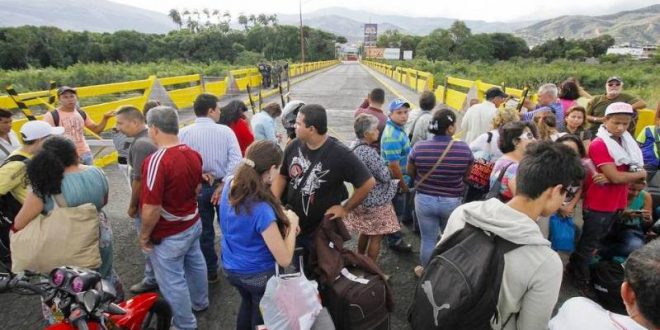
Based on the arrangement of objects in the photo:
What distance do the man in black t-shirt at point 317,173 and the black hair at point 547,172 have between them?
1264mm

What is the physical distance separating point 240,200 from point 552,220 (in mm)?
3014

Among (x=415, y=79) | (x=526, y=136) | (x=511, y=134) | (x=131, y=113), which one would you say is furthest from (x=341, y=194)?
(x=415, y=79)

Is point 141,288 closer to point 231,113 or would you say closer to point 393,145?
point 231,113

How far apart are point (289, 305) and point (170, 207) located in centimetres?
122

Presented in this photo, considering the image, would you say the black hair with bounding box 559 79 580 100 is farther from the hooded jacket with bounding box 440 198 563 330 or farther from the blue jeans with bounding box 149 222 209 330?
the blue jeans with bounding box 149 222 209 330

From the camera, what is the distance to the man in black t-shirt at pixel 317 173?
8.85ft

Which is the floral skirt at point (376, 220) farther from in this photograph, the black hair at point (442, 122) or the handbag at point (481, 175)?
the handbag at point (481, 175)

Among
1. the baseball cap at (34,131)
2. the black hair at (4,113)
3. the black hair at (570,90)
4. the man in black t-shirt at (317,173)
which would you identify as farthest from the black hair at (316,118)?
the black hair at (570,90)

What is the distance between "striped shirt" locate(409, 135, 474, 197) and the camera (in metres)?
3.19

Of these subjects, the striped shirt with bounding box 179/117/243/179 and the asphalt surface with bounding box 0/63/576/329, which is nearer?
the asphalt surface with bounding box 0/63/576/329

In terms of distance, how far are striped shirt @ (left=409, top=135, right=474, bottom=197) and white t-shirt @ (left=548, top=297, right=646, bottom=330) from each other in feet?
6.43

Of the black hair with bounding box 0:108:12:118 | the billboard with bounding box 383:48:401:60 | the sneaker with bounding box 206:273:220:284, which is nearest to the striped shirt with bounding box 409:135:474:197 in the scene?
the sneaker with bounding box 206:273:220:284

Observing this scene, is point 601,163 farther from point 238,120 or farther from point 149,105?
point 149,105

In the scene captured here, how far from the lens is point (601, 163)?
127 inches
